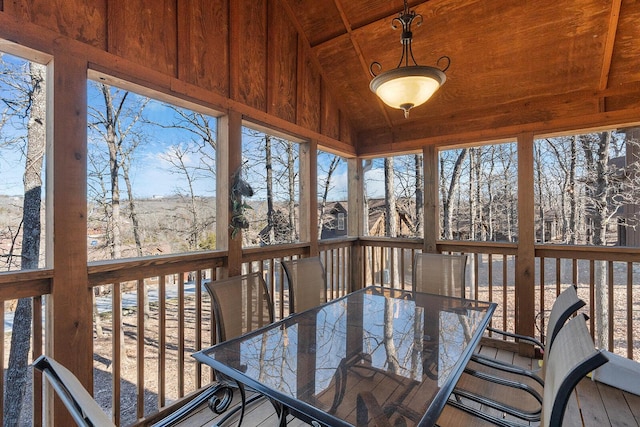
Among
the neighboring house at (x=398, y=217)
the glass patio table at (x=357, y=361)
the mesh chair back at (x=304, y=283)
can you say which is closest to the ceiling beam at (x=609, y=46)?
the glass patio table at (x=357, y=361)

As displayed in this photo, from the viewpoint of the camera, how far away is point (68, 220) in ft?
5.89

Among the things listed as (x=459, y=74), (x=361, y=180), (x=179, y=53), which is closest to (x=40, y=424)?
(x=179, y=53)

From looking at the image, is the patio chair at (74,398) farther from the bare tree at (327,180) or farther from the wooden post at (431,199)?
the bare tree at (327,180)

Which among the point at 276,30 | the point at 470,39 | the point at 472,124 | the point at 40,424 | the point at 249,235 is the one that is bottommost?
the point at 40,424

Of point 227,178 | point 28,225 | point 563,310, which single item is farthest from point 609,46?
point 28,225

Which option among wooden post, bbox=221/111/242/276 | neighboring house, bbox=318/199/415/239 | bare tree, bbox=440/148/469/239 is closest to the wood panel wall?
wooden post, bbox=221/111/242/276

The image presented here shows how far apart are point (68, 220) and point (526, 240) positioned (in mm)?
4030

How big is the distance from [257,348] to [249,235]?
1853 mm

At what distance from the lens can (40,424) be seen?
5.73 ft

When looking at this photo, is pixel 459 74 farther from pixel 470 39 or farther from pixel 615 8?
pixel 615 8

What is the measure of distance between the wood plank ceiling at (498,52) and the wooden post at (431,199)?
1.05 feet

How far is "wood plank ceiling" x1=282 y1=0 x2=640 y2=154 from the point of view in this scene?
2705 millimetres

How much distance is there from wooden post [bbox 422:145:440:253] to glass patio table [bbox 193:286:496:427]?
1.71 m

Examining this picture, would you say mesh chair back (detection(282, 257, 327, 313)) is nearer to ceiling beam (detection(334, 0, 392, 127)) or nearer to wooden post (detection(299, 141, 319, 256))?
wooden post (detection(299, 141, 319, 256))
